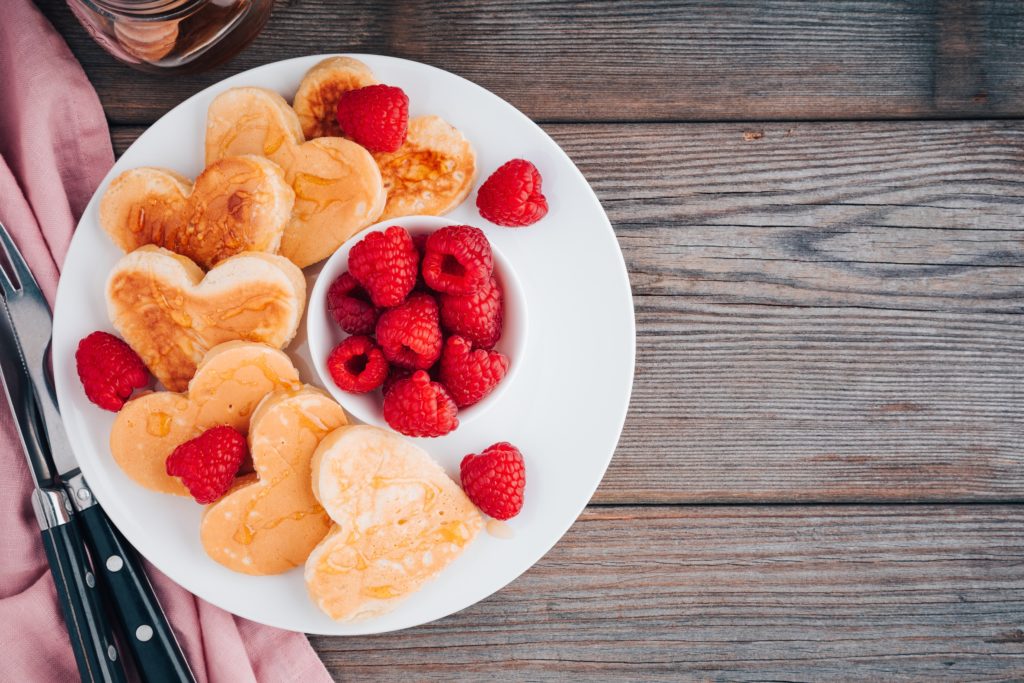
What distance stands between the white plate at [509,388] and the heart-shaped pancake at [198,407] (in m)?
0.06

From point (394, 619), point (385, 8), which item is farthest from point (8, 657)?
point (385, 8)

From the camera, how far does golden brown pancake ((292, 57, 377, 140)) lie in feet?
3.92

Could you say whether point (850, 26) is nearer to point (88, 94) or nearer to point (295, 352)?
point (295, 352)

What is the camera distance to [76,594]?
1278mm

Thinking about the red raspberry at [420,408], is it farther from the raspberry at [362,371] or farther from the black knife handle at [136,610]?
the black knife handle at [136,610]

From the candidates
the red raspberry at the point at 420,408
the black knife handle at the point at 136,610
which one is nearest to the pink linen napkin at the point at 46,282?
the black knife handle at the point at 136,610

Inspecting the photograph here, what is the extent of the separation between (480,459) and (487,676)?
519 mm

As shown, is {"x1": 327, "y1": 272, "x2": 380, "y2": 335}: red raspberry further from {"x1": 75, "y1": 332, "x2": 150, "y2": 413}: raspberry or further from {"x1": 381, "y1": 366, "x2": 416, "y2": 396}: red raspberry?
{"x1": 75, "y1": 332, "x2": 150, "y2": 413}: raspberry

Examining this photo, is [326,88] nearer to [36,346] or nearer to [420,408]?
[420,408]

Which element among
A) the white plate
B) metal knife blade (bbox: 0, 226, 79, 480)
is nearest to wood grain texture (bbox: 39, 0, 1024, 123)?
the white plate

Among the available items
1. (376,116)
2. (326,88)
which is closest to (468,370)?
(376,116)

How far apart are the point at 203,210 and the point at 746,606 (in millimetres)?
1179

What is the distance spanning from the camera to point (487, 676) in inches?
56.9

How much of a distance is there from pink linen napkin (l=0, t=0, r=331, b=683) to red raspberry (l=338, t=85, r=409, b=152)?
0.52 metres
